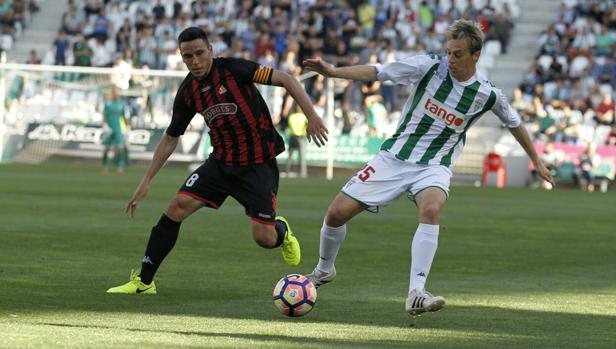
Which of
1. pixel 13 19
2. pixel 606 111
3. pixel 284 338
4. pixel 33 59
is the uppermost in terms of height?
pixel 284 338

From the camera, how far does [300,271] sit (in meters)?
12.0

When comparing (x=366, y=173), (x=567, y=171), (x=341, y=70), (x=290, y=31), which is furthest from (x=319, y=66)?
(x=290, y=31)

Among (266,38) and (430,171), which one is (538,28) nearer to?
(266,38)

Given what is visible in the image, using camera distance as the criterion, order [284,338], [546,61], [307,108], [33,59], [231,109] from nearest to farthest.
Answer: [284,338] → [307,108] → [231,109] → [546,61] → [33,59]

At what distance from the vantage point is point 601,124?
1302 inches

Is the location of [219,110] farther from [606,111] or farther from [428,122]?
[606,111]

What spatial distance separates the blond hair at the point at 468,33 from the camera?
29.7 feet

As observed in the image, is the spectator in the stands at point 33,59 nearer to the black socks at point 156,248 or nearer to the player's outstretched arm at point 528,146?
the black socks at point 156,248

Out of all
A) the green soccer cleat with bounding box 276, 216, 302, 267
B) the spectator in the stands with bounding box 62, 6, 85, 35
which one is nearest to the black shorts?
the green soccer cleat with bounding box 276, 216, 302, 267

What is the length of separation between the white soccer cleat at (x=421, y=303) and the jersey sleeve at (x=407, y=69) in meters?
1.53

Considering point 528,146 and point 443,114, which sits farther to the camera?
point 528,146

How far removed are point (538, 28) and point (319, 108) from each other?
8.30 m

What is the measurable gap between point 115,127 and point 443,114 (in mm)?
23375

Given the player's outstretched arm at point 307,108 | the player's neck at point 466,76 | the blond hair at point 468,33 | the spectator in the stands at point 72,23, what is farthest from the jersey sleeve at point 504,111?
the spectator in the stands at point 72,23
